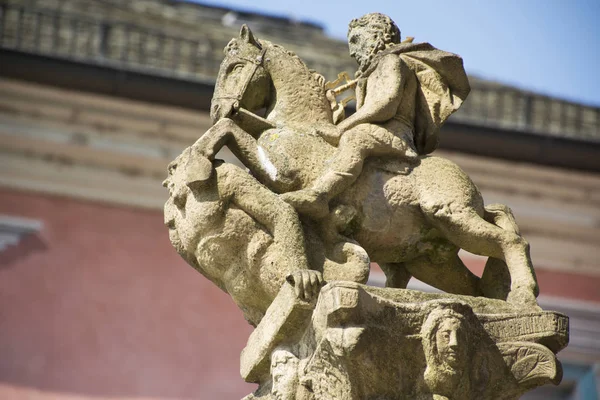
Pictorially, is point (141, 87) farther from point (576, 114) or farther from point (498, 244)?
point (498, 244)

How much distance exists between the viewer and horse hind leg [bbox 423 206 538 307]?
5831mm

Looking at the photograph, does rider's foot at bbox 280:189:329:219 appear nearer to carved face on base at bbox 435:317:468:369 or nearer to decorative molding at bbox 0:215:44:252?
carved face on base at bbox 435:317:468:369

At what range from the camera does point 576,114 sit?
14.7 meters

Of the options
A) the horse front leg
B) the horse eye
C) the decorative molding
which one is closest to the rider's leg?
the horse front leg

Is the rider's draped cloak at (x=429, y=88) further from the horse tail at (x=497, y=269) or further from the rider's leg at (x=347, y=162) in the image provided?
the horse tail at (x=497, y=269)

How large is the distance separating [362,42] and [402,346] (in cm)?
148

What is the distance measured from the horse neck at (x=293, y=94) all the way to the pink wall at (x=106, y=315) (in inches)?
248

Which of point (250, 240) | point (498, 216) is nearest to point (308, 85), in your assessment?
point (250, 240)

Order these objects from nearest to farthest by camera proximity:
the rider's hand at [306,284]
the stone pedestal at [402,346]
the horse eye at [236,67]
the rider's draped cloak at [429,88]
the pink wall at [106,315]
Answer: the stone pedestal at [402,346] → the rider's hand at [306,284] → the horse eye at [236,67] → the rider's draped cloak at [429,88] → the pink wall at [106,315]

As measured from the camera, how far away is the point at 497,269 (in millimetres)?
6109

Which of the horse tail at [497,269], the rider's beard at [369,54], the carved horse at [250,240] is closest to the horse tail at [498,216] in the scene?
the horse tail at [497,269]

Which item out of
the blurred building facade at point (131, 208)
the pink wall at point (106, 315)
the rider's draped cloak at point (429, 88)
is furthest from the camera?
the blurred building facade at point (131, 208)

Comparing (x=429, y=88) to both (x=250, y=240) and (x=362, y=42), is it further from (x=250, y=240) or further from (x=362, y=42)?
(x=250, y=240)

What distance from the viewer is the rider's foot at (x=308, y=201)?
566 centimetres
